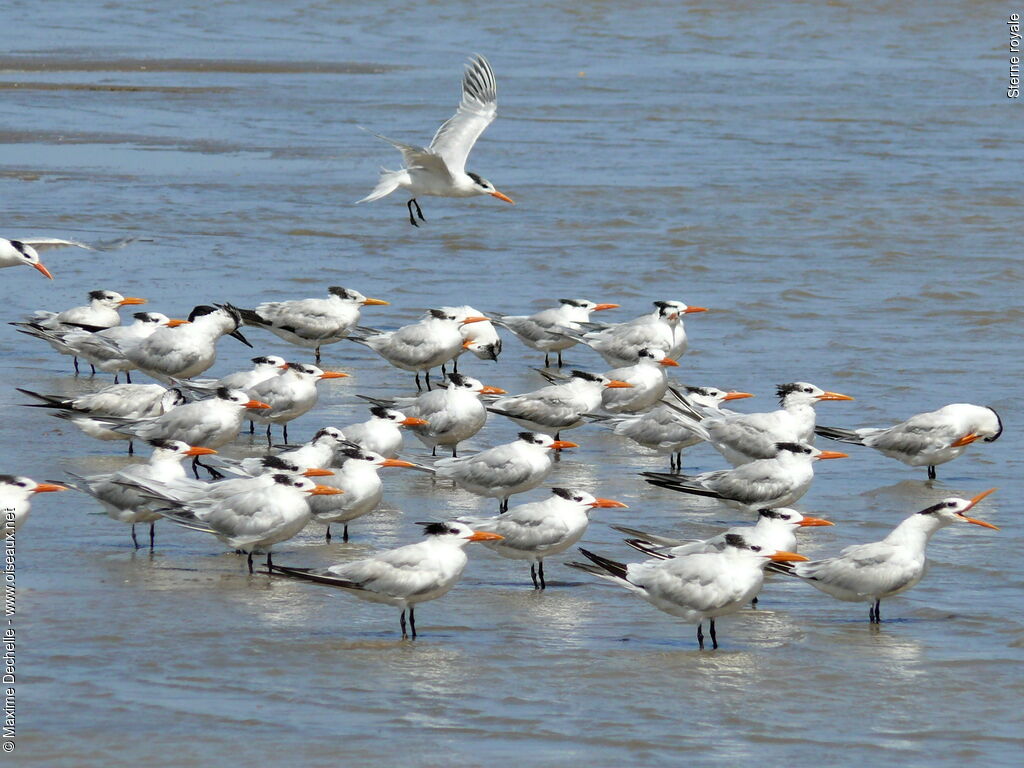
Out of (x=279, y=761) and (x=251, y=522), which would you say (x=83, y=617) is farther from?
(x=279, y=761)

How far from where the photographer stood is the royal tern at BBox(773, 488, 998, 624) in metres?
8.14

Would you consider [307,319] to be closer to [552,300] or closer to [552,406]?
[552,300]

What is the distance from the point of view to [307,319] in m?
13.7

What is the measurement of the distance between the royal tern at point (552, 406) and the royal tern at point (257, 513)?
2.83 m

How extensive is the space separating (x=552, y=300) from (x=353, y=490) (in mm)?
6951

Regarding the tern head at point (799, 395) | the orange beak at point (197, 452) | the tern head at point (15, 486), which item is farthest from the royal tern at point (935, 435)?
the tern head at point (15, 486)

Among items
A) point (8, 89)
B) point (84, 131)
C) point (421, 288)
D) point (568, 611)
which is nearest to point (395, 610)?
point (568, 611)

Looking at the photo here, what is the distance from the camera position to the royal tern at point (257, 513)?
852 centimetres

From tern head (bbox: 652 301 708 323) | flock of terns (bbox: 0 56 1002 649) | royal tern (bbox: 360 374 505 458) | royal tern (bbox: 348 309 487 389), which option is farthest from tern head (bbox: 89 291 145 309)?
tern head (bbox: 652 301 708 323)

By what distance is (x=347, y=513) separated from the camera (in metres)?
9.16

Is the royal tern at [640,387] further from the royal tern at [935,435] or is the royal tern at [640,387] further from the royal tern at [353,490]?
the royal tern at [353,490]

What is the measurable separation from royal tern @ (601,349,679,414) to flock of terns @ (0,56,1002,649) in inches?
0.5

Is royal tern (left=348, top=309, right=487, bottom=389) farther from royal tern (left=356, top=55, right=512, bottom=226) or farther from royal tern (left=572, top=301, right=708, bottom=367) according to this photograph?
royal tern (left=356, top=55, right=512, bottom=226)

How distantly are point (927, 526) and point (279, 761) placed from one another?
3494mm
